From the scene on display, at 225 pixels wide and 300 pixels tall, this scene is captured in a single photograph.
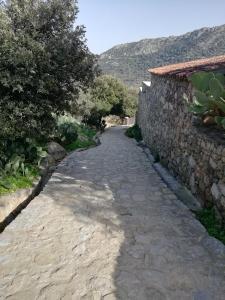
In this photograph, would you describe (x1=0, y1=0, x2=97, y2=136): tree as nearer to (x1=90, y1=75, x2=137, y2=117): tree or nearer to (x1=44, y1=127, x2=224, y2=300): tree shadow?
(x1=44, y1=127, x2=224, y2=300): tree shadow

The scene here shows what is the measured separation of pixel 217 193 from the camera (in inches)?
237

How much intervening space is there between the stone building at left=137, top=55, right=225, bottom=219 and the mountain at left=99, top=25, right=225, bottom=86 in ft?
140

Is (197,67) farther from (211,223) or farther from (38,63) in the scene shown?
(211,223)

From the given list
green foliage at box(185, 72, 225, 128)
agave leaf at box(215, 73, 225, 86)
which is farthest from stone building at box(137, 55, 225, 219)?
agave leaf at box(215, 73, 225, 86)

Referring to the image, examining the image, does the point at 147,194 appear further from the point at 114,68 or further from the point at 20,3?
the point at 114,68

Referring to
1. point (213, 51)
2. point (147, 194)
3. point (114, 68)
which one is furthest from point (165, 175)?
point (114, 68)

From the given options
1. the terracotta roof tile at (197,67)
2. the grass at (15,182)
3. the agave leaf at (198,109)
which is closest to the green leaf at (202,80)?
the agave leaf at (198,109)

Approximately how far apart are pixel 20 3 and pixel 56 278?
19.8 feet

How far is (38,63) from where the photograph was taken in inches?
304

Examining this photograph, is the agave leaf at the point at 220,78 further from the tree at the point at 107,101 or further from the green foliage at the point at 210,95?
the tree at the point at 107,101

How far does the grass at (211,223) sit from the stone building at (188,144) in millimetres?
169

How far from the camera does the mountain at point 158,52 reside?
202 feet

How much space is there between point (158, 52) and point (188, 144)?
69432 mm

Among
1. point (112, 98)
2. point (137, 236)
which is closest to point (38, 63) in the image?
point (137, 236)
